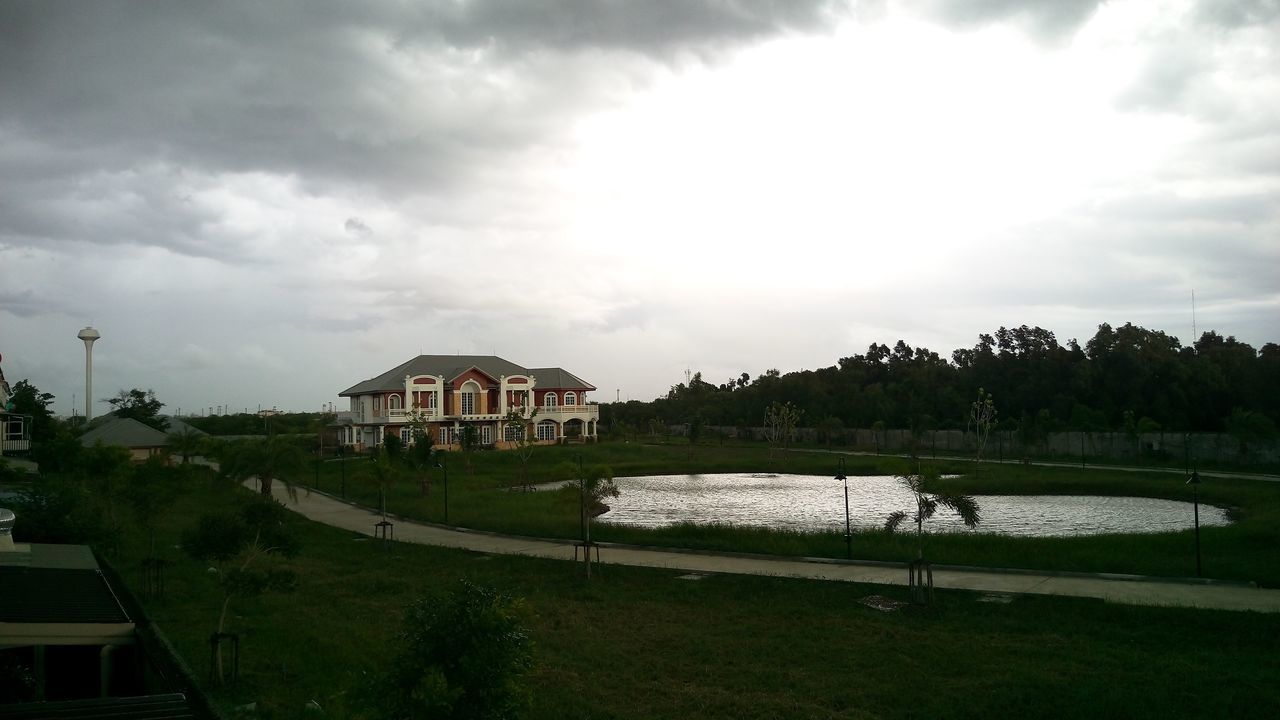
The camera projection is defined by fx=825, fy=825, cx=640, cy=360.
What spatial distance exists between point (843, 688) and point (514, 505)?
66.8 feet

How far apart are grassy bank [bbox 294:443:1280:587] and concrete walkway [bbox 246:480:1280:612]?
1.64ft

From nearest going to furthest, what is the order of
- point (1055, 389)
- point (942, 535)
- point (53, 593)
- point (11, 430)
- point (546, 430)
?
point (53, 593)
point (942, 535)
point (11, 430)
point (1055, 389)
point (546, 430)

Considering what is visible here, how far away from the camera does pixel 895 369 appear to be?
8569 cm

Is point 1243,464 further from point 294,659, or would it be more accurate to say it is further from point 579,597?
point 294,659

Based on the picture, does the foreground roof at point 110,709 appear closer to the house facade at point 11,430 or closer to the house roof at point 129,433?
the house facade at point 11,430

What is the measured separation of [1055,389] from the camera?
57.9 meters

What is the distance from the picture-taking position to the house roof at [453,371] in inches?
2535

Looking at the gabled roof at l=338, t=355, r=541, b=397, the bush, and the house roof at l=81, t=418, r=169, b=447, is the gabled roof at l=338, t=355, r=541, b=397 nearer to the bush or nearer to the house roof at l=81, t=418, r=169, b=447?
the house roof at l=81, t=418, r=169, b=447

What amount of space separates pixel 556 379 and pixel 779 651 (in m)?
61.7

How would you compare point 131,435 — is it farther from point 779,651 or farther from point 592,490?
point 779,651

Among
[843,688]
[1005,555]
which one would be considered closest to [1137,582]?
[1005,555]

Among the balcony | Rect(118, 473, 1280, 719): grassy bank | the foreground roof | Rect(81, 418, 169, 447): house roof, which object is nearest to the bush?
Rect(118, 473, 1280, 719): grassy bank

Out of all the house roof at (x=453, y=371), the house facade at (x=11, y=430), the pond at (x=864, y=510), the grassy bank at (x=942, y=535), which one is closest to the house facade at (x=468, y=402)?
the house roof at (x=453, y=371)

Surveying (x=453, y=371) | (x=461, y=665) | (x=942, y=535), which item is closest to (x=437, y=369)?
(x=453, y=371)
